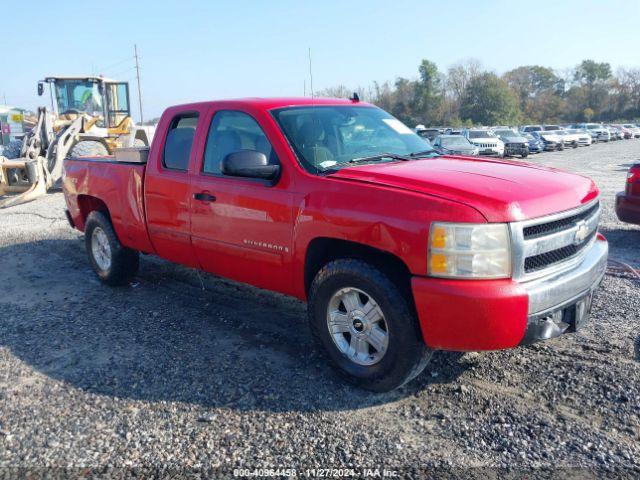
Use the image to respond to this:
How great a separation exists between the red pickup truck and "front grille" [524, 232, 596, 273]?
0.01 m

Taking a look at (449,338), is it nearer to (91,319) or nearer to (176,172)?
(176,172)

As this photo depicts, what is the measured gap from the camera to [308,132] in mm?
4254

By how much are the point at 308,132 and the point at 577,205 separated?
1938 millimetres

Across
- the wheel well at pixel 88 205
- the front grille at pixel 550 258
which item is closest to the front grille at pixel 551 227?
the front grille at pixel 550 258

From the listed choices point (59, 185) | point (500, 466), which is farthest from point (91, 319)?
point (59, 185)

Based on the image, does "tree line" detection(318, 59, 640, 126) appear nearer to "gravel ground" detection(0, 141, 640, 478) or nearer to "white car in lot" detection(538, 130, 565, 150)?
"white car in lot" detection(538, 130, 565, 150)

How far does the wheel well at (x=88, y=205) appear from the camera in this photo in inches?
250

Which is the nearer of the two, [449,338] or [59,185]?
[449,338]

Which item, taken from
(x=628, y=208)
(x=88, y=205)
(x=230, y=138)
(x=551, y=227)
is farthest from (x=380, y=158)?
(x=628, y=208)

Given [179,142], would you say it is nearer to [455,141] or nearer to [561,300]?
[561,300]

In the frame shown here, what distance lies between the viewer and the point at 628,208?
24.1 feet

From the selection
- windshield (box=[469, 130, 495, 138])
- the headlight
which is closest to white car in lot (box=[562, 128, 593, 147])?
windshield (box=[469, 130, 495, 138])

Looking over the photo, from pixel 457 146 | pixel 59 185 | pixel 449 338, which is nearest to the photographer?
pixel 449 338

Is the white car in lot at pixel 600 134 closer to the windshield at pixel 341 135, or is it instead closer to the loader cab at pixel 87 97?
the loader cab at pixel 87 97
